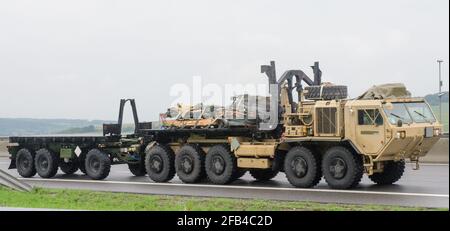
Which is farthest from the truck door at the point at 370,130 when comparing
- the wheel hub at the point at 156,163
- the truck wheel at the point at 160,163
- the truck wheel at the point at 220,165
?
the wheel hub at the point at 156,163

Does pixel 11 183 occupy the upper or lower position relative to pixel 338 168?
lower

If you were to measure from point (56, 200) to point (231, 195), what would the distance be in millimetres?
3737

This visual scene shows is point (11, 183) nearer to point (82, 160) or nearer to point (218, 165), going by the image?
point (218, 165)

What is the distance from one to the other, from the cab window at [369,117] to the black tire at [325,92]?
1.38 meters

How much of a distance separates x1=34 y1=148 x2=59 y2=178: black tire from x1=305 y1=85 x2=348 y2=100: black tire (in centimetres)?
931

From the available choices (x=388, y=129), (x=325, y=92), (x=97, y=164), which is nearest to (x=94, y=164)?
(x=97, y=164)

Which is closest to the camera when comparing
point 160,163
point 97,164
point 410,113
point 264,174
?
point 410,113

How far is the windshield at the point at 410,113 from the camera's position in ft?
55.7

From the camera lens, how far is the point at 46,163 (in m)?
24.1

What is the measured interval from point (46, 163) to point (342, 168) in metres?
10.8

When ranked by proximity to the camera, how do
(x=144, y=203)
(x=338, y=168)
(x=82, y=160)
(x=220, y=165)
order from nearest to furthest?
1. (x=144, y=203)
2. (x=338, y=168)
3. (x=220, y=165)
4. (x=82, y=160)

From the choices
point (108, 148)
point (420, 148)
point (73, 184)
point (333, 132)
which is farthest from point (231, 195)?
point (108, 148)

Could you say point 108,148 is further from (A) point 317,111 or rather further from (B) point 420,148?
(B) point 420,148

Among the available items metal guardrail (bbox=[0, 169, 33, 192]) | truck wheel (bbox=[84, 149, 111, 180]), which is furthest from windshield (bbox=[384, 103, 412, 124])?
truck wheel (bbox=[84, 149, 111, 180])
